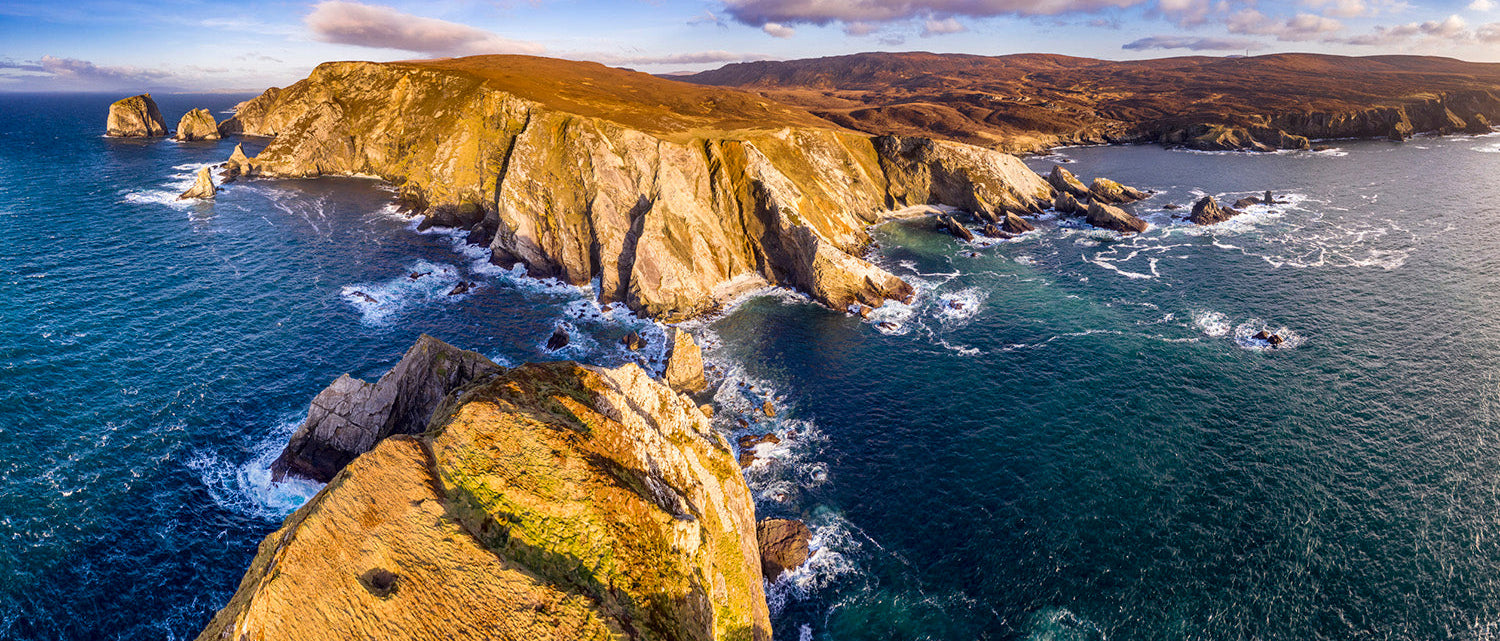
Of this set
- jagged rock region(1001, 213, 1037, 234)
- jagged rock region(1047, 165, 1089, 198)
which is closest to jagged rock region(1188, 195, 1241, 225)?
jagged rock region(1047, 165, 1089, 198)

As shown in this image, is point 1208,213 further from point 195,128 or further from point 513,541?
Result: point 195,128

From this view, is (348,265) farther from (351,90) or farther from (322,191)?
(351,90)

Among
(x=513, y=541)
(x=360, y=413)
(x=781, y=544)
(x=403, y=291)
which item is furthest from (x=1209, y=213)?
(x=403, y=291)

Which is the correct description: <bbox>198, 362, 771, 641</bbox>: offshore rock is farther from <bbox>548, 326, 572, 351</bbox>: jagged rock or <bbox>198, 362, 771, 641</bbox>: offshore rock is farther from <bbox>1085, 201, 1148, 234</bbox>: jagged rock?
<bbox>1085, 201, 1148, 234</bbox>: jagged rock

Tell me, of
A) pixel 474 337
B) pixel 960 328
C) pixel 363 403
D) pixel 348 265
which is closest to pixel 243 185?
pixel 348 265

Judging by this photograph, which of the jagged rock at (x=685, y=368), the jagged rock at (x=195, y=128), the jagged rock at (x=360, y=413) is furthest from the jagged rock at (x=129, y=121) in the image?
the jagged rock at (x=685, y=368)

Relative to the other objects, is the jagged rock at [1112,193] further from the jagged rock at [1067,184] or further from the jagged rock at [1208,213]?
the jagged rock at [1208,213]
